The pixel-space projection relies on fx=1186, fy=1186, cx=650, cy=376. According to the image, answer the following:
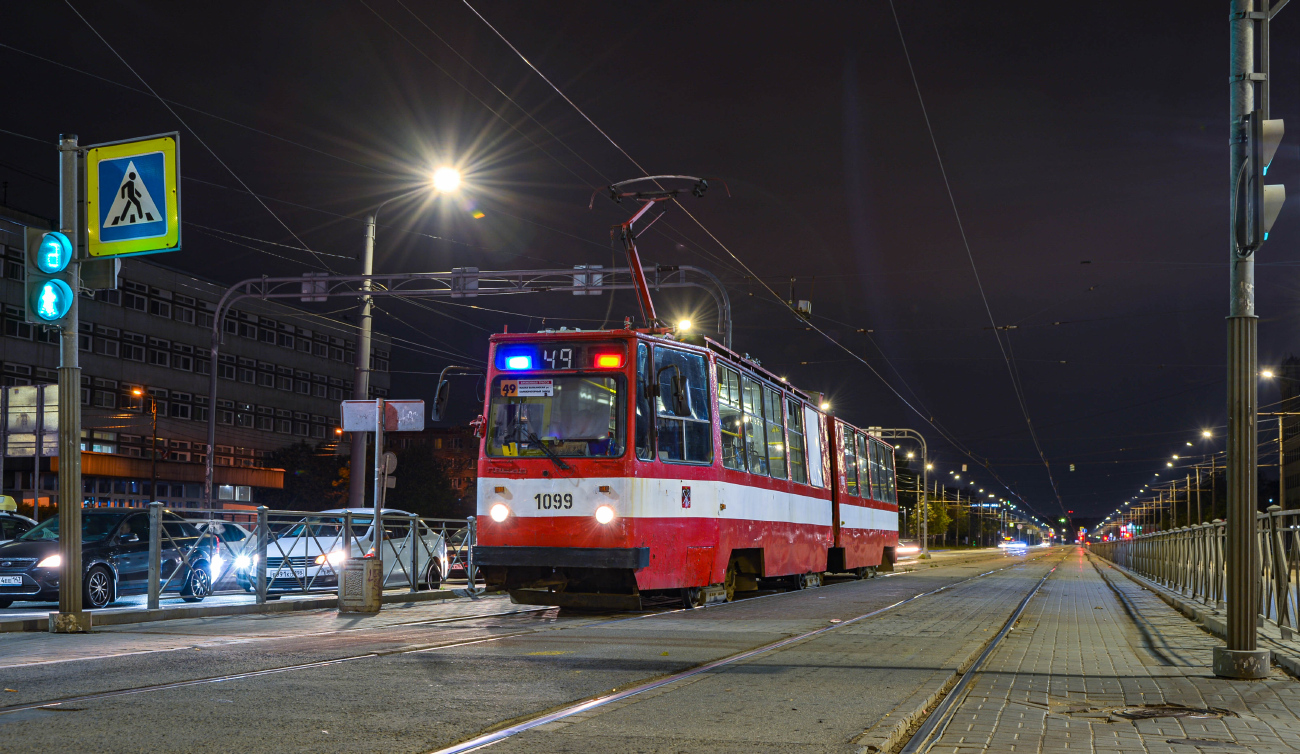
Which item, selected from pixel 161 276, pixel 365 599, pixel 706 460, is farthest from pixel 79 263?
pixel 161 276

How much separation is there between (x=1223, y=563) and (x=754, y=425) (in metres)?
6.76

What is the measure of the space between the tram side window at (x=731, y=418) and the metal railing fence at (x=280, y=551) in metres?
5.37

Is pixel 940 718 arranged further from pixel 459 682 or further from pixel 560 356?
pixel 560 356

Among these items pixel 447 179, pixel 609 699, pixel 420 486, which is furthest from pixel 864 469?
pixel 420 486

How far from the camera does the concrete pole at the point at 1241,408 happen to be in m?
9.24

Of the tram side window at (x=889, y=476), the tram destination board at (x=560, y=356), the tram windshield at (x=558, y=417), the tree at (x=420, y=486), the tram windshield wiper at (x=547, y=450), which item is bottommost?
the tree at (x=420, y=486)

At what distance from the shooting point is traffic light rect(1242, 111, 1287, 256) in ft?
30.1

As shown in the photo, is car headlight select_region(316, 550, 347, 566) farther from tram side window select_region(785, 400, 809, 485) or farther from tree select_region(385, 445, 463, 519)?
tree select_region(385, 445, 463, 519)

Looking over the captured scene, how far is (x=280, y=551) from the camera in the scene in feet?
58.8

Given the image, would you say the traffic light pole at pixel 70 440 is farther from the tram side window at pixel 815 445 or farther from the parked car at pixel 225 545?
the tram side window at pixel 815 445

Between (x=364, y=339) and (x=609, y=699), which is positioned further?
(x=364, y=339)

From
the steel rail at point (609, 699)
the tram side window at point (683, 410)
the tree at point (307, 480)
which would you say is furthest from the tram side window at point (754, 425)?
the tree at point (307, 480)

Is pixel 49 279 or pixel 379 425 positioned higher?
pixel 49 279

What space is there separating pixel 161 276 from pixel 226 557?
5687cm
